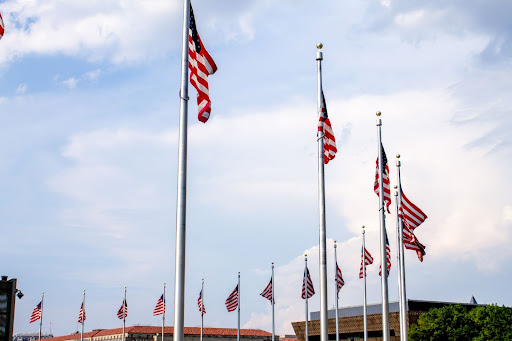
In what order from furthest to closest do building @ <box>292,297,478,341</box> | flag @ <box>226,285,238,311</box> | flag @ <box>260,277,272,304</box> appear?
1. building @ <box>292,297,478,341</box>
2. flag @ <box>226,285,238,311</box>
3. flag @ <box>260,277,272,304</box>

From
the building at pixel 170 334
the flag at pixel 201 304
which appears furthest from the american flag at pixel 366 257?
the building at pixel 170 334

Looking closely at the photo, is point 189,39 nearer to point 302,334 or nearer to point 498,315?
point 498,315

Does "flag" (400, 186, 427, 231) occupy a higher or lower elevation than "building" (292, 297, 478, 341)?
higher

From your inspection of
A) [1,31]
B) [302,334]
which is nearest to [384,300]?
[1,31]

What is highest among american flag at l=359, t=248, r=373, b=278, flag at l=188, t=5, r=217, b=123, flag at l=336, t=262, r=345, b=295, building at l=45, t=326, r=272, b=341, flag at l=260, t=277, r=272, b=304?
flag at l=188, t=5, r=217, b=123

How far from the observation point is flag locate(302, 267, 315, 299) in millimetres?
55062

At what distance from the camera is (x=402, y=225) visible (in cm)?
3991

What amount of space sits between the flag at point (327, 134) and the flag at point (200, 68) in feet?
25.3

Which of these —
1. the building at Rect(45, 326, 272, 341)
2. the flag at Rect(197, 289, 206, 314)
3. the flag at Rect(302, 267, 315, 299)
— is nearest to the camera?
the flag at Rect(302, 267, 315, 299)

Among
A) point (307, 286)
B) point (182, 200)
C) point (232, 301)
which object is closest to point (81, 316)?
point (232, 301)

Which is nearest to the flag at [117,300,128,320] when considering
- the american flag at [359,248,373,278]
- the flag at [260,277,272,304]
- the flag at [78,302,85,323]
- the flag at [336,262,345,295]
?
the flag at [78,302,85,323]

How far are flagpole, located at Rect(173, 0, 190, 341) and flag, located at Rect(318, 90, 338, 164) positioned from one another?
8663 millimetres

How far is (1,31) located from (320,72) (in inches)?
568

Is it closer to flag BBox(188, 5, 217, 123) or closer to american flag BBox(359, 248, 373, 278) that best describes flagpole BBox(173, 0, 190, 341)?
flag BBox(188, 5, 217, 123)
